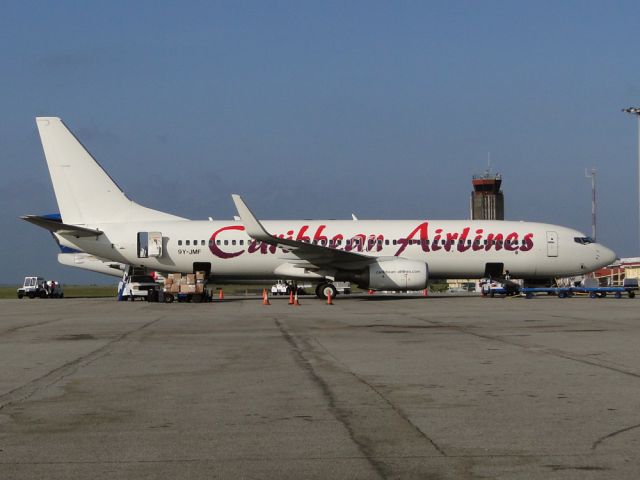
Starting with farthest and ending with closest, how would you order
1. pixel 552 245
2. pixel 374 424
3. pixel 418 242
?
1. pixel 552 245
2. pixel 418 242
3. pixel 374 424

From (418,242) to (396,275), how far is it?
3129mm

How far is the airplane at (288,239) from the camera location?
155 feet

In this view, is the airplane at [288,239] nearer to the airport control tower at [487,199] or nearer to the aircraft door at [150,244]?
the aircraft door at [150,244]

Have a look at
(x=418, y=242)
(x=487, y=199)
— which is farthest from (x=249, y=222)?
(x=487, y=199)

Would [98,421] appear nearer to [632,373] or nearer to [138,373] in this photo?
[138,373]

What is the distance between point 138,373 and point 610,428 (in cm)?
727

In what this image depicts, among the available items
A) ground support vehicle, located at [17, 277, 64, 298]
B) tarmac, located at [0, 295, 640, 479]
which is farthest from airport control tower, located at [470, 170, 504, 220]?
tarmac, located at [0, 295, 640, 479]

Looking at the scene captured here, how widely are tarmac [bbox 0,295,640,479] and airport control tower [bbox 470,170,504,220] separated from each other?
5852 inches

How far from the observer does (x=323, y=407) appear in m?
9.91

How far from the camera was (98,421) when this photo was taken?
29.8 feet

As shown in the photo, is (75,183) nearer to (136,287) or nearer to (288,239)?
(136,287)

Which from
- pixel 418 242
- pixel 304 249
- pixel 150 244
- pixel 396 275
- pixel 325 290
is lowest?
pixel 325 290

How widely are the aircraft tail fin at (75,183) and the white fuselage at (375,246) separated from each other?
28.7 inches

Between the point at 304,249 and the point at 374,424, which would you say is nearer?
the point at 374,424
